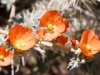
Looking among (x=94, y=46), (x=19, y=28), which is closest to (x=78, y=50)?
(x=94, y=46)

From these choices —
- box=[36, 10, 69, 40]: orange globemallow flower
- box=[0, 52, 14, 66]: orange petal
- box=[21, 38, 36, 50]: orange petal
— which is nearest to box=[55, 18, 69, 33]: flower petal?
A: box=[36, 10, 69, 40]: orange globemallow flower

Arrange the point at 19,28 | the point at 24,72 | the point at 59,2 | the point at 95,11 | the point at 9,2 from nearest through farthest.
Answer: the point at 19,28 → the point at 59,2 → the point at 9,2 → the point at 95,11 → the point at 24,72

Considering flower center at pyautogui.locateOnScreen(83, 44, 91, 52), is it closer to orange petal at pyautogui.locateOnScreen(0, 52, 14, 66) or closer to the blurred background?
orange petal at pyautogui.locateOnScreen(0, 52, 14, 66)

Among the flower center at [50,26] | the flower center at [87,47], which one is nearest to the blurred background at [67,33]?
the flower center at [50,26]

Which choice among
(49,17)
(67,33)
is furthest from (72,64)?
(67,33)

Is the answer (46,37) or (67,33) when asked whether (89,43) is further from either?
(67,33)

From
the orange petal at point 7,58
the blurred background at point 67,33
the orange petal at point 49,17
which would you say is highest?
the orange petal at point 49,17

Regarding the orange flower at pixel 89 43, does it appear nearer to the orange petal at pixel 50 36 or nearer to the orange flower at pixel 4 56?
the orange petal at pixel 50 36

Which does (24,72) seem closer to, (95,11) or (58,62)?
(58,62)
